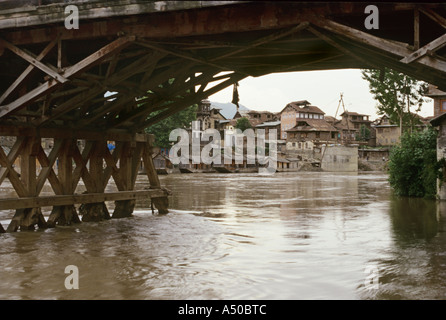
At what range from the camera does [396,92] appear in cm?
4078

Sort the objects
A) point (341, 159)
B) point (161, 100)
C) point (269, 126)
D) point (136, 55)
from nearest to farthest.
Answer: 1. point (136, 55)
2. point (161, 100)
3. point (341, 159)
4. point (269, 126)

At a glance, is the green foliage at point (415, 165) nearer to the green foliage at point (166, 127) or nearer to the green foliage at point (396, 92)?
the green foliage at point (396, 92)

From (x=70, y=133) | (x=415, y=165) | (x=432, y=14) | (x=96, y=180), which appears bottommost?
(x=96, y=180)

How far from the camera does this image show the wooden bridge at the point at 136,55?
24.2 feet

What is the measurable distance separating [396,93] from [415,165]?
2088 centimetres

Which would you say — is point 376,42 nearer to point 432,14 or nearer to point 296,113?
point 432,14

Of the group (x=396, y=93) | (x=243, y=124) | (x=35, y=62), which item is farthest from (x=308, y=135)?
(x=35, y=62)

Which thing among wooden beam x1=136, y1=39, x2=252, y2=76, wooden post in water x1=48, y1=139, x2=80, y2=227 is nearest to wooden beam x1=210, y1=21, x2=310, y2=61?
wooden beam x1=136, y1=39, x2=252, y2=76

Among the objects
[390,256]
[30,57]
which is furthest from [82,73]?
[390,256]

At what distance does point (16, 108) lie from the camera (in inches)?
371

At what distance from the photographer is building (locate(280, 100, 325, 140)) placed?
323 feet

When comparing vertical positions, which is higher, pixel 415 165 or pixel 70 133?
pixel 70 133

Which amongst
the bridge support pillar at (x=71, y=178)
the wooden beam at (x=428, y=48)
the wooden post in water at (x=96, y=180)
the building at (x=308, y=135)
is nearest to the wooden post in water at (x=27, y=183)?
the bridge support pillar at (x=71, y=178)
